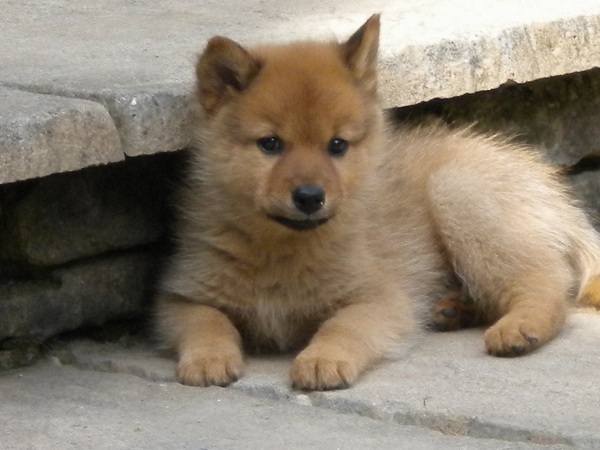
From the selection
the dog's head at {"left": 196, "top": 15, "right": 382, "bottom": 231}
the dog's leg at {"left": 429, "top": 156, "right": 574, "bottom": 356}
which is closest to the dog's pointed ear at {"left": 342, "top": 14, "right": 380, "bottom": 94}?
the dog's head at {"left": 196, "top": 15, "right": 382, "bottom": 231}

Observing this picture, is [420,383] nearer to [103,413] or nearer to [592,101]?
[103,413]

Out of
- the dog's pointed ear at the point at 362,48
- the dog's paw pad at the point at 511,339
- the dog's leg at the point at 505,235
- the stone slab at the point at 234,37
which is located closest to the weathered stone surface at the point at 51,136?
the stone slab at the point at 234,37

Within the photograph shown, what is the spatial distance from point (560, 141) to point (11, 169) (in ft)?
10.4

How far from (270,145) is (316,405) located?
0.96 meters

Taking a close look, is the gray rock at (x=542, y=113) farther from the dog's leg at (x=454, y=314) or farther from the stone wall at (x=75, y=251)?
the stone wall at (x=75, y=251)

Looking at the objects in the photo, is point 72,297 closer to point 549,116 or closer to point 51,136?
point 51,136

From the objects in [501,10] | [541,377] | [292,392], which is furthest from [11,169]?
[501,10]

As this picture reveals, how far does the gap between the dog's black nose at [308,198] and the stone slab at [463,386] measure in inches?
23.5

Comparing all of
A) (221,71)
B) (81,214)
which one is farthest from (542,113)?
(81,214)

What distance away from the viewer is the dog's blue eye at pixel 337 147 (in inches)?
180

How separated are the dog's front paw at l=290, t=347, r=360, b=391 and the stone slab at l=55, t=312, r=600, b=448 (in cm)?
3

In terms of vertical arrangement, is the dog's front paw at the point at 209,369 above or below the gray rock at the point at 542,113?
below

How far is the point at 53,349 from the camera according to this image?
4859 mm

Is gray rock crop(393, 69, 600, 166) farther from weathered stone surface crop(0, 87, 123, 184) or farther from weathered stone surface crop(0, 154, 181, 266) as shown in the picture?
weathered stone surface crop(0, 87, 123, 184)
